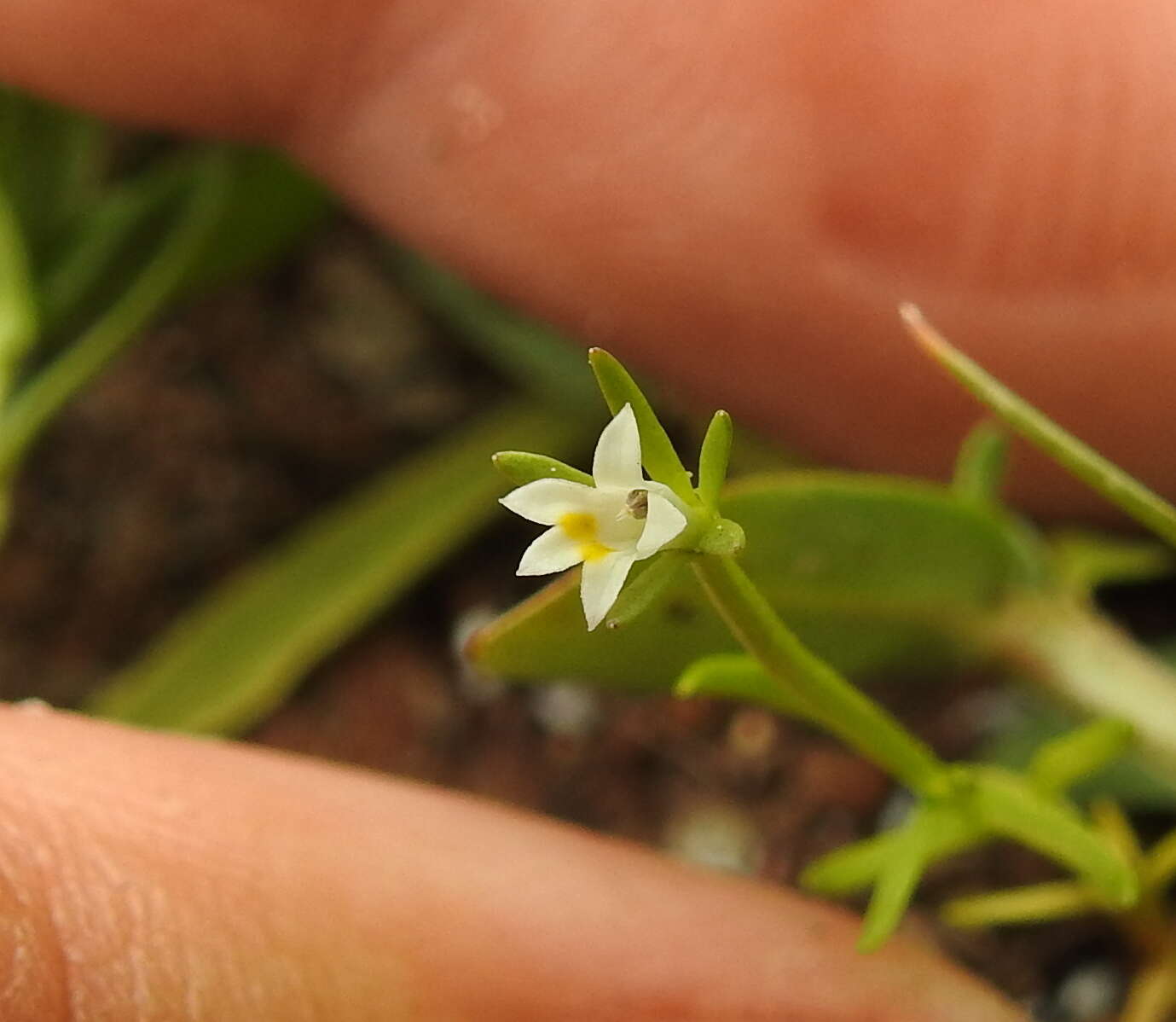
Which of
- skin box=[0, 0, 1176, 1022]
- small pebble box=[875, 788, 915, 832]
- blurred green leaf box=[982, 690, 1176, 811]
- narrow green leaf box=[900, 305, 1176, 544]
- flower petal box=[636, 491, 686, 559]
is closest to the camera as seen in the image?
flower petal box=[636, 491, 686, 559]

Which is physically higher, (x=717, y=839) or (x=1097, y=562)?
(x=1097, y=562)

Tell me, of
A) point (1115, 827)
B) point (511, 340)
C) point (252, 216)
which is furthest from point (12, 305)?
point (1115, 827)

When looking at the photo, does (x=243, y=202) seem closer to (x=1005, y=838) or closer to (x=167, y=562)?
(x=167, y=562)

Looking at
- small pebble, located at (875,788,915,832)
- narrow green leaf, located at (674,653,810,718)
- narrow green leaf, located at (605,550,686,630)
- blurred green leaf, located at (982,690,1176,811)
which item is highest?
narrow green leaf, located at (605,550,686,630)

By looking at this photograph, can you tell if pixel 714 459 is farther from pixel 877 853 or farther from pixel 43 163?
pixel 43 163

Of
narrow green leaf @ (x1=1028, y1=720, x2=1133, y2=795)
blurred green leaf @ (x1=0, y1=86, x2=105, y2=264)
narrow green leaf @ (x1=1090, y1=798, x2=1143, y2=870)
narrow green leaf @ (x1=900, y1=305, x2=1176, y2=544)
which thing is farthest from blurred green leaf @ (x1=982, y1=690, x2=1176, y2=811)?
blurred green leaf @ (x1=0, y1=86, x2=105, y2=264)

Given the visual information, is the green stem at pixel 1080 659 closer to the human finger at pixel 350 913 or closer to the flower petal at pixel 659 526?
the human finger at pixel 350 913

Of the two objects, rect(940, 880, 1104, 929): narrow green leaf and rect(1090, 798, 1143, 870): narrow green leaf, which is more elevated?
rect(1090, 798, 1143, 870): narrow green leaf

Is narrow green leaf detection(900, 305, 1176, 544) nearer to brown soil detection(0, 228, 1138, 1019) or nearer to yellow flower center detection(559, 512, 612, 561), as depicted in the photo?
yellow flower center detection(559, 512, 612, 561)
